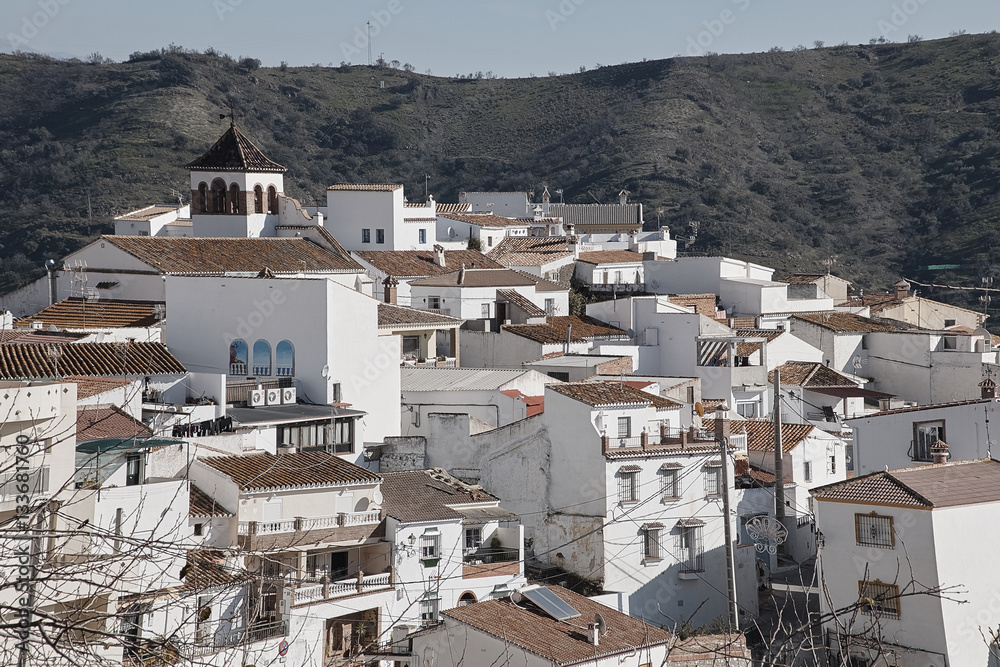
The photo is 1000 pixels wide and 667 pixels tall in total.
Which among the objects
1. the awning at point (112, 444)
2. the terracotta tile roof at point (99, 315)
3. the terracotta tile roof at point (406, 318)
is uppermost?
the terracotta tile roof at point (99, 315)

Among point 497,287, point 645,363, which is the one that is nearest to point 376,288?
point 497,287

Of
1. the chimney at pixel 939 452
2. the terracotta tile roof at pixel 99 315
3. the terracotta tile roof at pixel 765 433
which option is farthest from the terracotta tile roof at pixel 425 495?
the terracotta tile roof at pixel 99 315

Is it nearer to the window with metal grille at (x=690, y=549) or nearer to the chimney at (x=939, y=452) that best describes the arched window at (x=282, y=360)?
the window with metal grille at (x=690, y=549)

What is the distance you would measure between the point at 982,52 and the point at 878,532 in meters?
85.1

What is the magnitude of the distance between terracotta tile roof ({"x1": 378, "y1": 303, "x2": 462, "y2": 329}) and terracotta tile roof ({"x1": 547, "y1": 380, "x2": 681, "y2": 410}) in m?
6.88

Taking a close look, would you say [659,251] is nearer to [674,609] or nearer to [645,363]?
[645,363]

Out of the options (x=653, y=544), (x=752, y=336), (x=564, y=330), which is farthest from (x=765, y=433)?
(x=564, y=330)

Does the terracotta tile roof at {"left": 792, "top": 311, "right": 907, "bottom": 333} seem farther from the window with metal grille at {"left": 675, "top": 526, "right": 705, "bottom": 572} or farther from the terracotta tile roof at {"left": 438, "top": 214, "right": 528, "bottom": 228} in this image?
the window with metal grille at {"left": 675, "top": 526, "right": 705, "bottom": 572}

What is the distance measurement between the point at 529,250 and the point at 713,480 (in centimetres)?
2416

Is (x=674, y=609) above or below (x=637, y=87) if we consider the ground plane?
below

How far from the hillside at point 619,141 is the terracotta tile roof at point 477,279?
67.8 feet

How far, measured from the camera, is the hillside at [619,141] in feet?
230

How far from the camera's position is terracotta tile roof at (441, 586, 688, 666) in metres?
17.8

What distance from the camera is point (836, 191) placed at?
84062 mm
